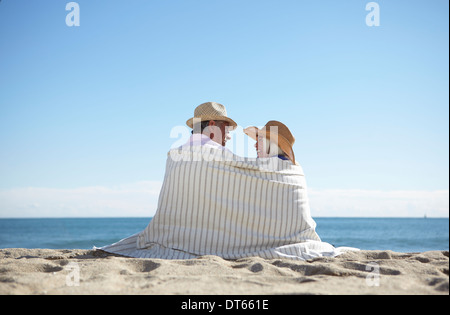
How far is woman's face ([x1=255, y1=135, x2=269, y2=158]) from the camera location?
4.54 meters

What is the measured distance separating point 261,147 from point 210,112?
719 mm

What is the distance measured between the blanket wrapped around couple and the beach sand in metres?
0.53

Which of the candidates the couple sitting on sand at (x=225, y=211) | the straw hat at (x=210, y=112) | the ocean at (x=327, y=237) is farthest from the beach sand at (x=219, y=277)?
the ocean at (x=327, y=237)

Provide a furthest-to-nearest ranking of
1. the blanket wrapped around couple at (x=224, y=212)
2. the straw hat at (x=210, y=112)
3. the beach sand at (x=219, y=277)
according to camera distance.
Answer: the straw hat at (x=210, y=112)
the blanket wrapped around couple at (x=224, y=212)
the beach sand at (x=219, y=277)

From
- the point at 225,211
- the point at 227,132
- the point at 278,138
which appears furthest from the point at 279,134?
the point at 225,211

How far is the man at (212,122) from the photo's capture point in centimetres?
458

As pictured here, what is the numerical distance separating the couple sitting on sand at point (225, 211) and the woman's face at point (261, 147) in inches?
10.6

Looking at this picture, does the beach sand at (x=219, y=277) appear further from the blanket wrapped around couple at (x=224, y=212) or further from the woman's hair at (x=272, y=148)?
the woman's hair at (x=272, y=148)

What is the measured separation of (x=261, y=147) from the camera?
15.0 feet

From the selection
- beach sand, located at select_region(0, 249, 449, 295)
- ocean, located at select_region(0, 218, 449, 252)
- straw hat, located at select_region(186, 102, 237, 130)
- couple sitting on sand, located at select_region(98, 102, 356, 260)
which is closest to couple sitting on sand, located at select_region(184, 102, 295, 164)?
straw hat, located at select_region(186, 102, 237, 130)

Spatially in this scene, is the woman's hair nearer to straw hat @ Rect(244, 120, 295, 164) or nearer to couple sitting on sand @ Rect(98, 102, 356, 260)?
straw hat @ Rect(244, 120, 295, 164)

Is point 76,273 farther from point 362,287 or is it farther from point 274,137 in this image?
point 274,137

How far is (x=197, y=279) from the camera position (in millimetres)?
2646
